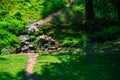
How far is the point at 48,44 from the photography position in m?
33.3

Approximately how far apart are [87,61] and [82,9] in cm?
1378

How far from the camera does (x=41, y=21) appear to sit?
3891 cm

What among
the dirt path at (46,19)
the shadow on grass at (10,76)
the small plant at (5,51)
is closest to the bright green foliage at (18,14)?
the dirt path at (46,19)

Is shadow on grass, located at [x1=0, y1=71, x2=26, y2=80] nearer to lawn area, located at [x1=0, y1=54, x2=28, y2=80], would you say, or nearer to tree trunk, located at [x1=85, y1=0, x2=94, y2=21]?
lawn area, located at [x1=0, y1=54, x2=28, y2=80]

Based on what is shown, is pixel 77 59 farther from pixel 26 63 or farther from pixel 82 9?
pixel 82 9

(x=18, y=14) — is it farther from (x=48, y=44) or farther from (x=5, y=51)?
(x=48, y=44)

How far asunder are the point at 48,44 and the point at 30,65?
707 cm

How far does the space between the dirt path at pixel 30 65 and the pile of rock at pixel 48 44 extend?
8.05 ft

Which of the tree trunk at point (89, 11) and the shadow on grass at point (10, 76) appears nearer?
the shadow on grass at point (10, 76)

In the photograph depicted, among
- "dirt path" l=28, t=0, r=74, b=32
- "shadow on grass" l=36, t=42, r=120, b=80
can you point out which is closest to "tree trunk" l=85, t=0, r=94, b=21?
"dirt path" l=28, t=0, r=74, b=32

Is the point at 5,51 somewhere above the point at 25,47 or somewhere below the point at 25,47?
below

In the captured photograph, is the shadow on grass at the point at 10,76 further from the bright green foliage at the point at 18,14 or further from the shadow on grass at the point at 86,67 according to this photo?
the bright green foliage at the point at 18,14

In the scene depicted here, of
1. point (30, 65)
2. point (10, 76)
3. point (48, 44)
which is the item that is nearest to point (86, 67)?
point (30, 65)

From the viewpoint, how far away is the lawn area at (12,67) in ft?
78.6
